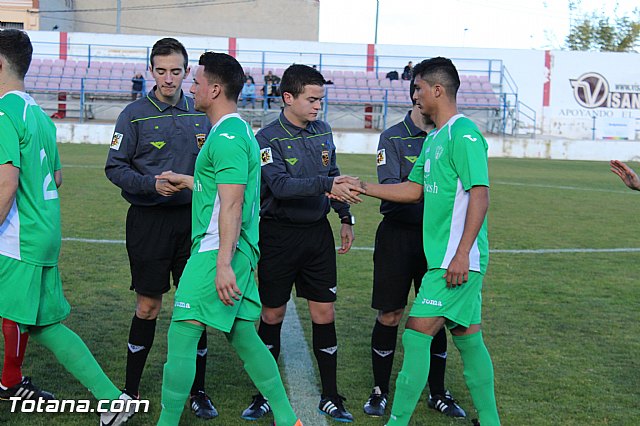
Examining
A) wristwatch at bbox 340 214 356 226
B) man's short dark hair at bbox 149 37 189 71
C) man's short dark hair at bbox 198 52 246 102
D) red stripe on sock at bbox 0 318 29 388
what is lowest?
red stripe on sock at bbox 0 318 29 388

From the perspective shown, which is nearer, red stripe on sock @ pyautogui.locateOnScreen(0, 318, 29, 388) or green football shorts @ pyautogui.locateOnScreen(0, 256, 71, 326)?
green football shorts @ pyautogui.locateOnScreen(0, 256, 71, 326)

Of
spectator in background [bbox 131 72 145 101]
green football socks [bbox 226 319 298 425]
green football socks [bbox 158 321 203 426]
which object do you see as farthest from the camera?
spectator in background [bbox 131 72 145 101]

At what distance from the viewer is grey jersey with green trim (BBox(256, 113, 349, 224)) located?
4.73m

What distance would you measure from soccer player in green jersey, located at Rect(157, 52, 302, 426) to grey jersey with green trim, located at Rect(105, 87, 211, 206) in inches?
30.7

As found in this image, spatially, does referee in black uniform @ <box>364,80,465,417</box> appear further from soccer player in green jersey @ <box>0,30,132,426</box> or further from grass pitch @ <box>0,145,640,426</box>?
soccer player in green jersey @ <box>0,30,132,426</box>

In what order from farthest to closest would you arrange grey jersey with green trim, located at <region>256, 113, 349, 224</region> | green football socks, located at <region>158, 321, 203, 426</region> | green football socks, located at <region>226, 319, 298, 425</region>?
grey jersey with green trim, located at <region>256, 113, 349, 224</region> → green football socks, located at <region>226, 319, 298, 425</region> → green football socks, located at <region>158, 321, 203, 426</region>

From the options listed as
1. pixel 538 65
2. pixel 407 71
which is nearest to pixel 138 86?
pixel 407 71

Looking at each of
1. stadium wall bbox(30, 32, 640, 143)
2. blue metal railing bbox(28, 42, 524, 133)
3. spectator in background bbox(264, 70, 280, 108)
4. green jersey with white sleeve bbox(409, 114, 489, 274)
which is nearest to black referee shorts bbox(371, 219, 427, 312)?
green jersey with white sleeve bbox(409, 114, 489, 274)

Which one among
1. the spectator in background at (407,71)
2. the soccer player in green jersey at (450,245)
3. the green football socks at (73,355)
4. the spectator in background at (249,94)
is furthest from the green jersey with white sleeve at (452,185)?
the spectator in background at (407,71)

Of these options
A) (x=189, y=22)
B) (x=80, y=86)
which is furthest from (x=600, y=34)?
(x=80, y=86)

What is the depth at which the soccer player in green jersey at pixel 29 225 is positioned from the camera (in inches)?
151

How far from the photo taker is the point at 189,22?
51469mm

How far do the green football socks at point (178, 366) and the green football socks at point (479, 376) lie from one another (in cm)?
133

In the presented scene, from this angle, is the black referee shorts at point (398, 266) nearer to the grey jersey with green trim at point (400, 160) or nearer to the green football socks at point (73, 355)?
the grey jersey with green trim at point (400, 160)
